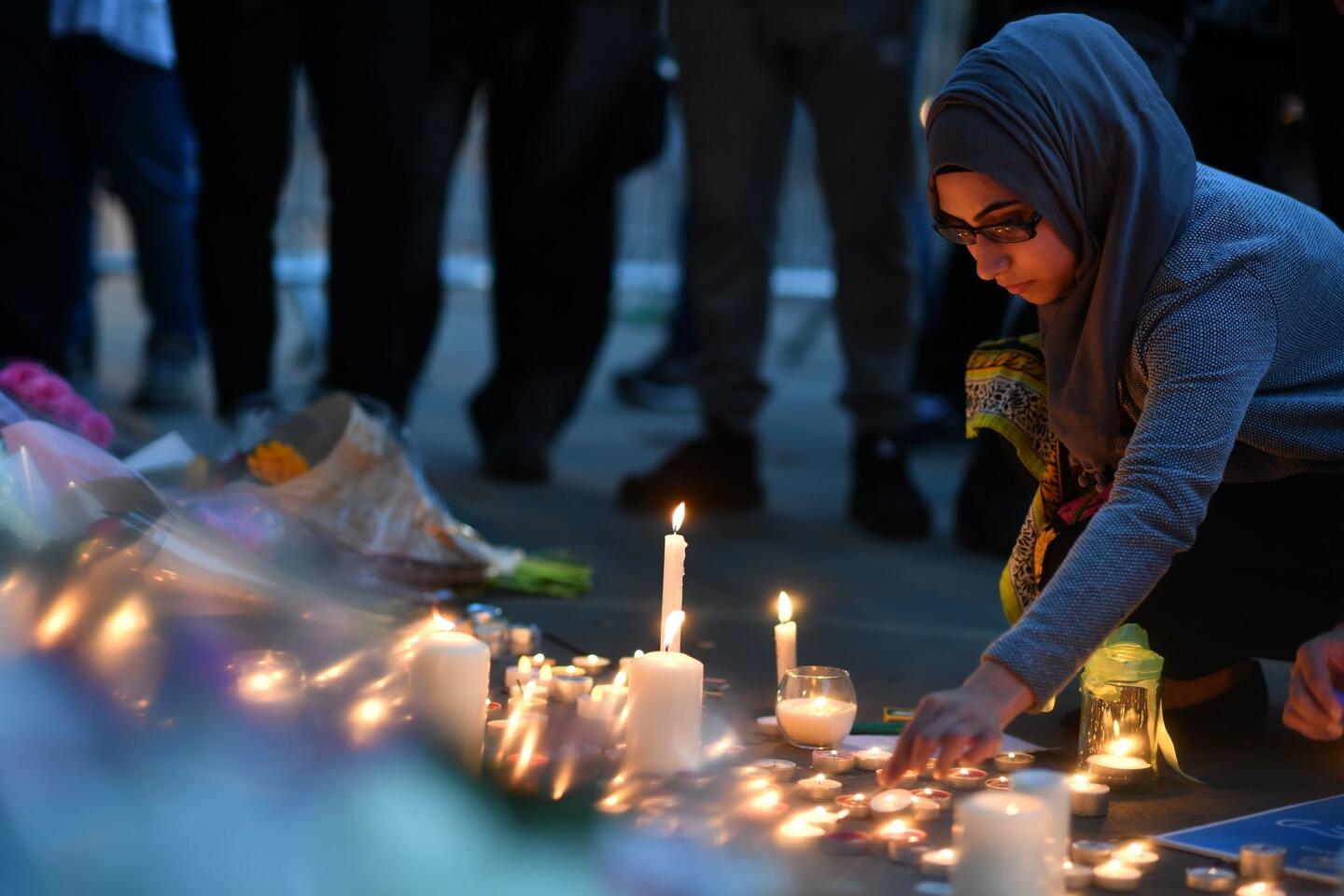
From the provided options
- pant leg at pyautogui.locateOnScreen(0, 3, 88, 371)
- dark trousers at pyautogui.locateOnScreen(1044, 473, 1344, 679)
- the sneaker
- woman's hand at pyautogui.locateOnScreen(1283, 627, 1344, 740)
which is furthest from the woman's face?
the sneaker

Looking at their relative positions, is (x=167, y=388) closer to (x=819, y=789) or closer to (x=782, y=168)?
(x=782, y=168)

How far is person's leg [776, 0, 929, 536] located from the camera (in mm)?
3324

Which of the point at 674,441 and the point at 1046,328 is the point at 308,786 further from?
the point at 674,441

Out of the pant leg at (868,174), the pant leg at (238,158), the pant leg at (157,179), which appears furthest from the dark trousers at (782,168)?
the pant leg at (157,179)

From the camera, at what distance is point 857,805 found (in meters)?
1.74

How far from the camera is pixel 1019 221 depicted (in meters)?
1.78

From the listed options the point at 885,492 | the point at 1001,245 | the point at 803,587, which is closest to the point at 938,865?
the point at 1001,245

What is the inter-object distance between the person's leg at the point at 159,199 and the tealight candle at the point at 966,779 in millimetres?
2850

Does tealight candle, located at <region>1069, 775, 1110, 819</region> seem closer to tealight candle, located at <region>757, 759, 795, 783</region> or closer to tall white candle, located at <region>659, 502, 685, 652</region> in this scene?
tealight candle, located at <region>757, 759, 795, 783</region>

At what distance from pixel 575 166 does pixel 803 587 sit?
1255mm

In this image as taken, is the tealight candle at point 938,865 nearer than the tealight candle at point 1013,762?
Yes

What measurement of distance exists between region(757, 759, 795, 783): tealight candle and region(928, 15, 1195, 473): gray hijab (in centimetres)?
52

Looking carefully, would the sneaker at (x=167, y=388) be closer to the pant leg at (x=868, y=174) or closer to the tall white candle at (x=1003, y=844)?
the pant leg at (x=868, y=174)

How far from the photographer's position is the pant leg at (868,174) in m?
3.32
